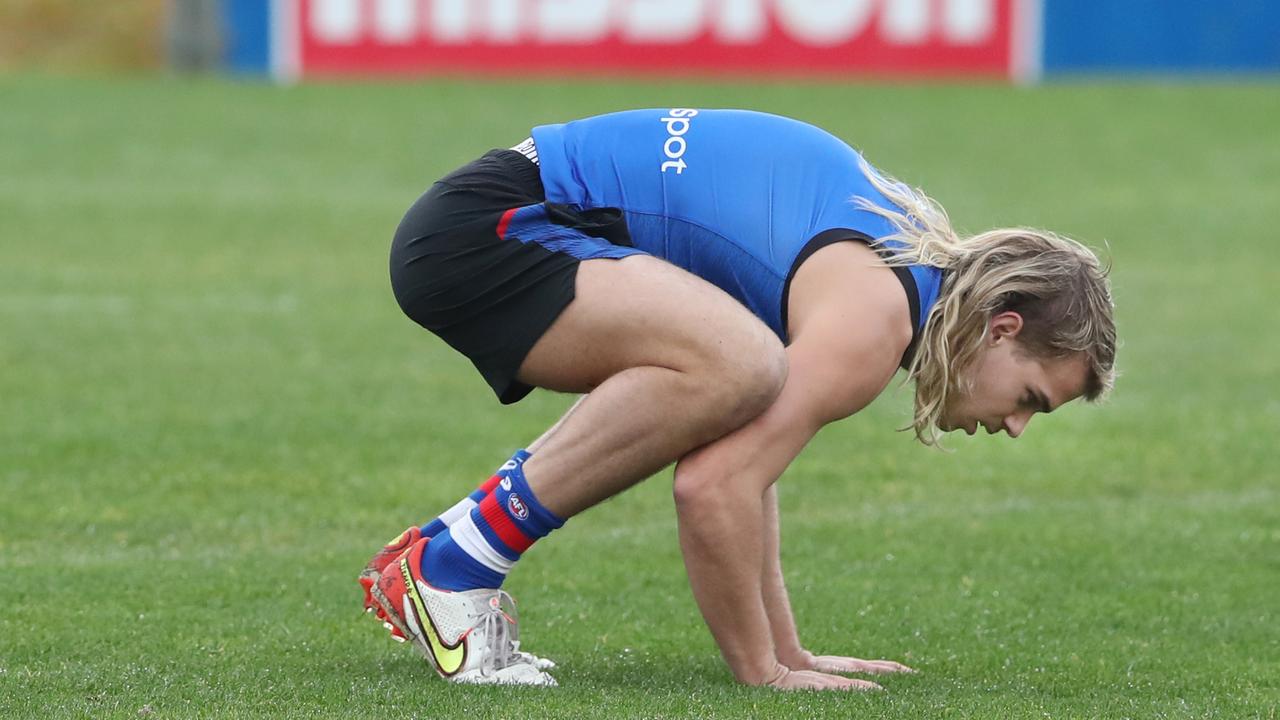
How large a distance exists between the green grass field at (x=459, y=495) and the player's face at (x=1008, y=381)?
0.63m

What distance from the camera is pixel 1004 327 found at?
4.18 m

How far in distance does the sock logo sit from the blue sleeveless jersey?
0.63 meters

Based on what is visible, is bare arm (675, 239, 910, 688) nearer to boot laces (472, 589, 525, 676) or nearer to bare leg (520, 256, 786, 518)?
bare leg (520, 256, 786, 518)

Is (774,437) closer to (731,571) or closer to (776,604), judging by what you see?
(731,571)

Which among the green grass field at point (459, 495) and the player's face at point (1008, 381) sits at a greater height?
the player's face at point (1008, 381)

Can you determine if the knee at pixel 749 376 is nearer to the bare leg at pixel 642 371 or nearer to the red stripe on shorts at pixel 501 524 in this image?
the bare leg at pixel 642 371

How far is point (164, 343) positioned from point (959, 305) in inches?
269

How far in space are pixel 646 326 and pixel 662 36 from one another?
17918 millimetres

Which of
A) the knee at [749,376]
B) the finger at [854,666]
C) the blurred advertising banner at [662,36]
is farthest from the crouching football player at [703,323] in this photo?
the blurred advertising banner at [662,36]

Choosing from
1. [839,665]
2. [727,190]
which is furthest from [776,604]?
[727,190]

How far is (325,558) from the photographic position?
5746 mm

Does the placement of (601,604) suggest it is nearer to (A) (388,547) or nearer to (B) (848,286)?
(A) (388,547)

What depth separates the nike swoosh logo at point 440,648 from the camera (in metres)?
4.24

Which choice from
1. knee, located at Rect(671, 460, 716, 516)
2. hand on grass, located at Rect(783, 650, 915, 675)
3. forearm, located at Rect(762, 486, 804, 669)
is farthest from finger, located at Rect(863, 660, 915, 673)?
knee, located at Rect(671, 460, 716, 516)
